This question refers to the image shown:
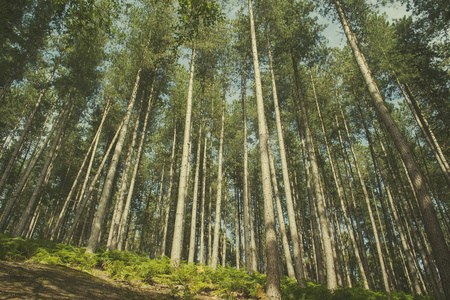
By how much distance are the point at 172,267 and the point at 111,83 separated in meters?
15.3

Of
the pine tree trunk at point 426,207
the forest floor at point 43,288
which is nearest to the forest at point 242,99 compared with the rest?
the pine tree trunk at point 426,207

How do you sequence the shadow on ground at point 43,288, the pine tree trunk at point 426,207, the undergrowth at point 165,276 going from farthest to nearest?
1. the undergrowth at point 165,276
2. the pine tree trunk at point 426,207
3. the shadow on ground at point 43,288

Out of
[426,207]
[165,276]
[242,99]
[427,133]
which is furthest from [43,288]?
[427,133]

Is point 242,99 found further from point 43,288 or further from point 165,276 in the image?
point 43,288

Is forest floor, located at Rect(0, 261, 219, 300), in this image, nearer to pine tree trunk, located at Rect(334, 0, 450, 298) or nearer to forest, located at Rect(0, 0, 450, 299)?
forest, located at Rect(0, 0, 450, 299)

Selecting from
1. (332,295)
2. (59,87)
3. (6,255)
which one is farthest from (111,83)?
(332,295)

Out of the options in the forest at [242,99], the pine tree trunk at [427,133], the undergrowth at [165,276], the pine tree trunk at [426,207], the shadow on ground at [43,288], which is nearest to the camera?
the shadow on ground at [43,288]

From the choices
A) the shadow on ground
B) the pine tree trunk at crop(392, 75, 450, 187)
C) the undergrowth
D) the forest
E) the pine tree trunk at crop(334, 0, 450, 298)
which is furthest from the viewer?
the pine tree trunk at crop(392, 75, 450, 187)

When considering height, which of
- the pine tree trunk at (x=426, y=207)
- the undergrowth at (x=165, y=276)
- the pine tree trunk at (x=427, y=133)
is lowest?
the undergrowth at (x=165, y=276)

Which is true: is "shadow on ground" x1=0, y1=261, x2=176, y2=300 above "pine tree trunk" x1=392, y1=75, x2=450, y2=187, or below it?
below

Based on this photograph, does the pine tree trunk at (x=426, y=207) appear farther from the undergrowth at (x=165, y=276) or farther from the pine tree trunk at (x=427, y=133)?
the pine tree trunk at (x=427, y=133)

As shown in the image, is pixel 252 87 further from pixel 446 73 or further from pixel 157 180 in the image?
pixel 157 180

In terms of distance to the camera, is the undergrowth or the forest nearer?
the undergrowth

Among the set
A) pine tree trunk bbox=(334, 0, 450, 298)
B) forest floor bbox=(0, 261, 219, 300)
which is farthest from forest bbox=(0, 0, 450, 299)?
forest floor bbox=(0, 261, 219, 300)
